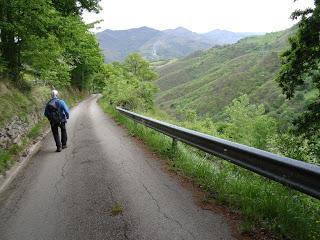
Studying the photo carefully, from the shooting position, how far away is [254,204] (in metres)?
5.22

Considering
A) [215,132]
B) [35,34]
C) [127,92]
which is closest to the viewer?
[35,34]

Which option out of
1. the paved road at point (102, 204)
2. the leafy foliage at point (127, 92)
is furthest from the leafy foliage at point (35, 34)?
the paved road at point (102, 204)

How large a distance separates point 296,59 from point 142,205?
37.3ft

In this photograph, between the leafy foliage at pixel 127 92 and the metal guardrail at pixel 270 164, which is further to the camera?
the leafy foliage at pixel 127 92

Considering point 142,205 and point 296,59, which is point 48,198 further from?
point 296,59

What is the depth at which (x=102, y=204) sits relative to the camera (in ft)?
19.3

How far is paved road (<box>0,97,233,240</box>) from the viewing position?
478cm

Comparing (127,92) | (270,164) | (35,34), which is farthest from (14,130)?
(127,92)

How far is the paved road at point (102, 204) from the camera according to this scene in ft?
15.7

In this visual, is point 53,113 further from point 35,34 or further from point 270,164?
point 270,164

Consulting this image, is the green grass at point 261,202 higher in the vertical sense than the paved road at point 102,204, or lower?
lower

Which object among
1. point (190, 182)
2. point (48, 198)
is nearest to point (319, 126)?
point (190, 182)

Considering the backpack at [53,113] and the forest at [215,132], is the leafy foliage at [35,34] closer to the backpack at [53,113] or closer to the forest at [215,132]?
the forest at [215,132]

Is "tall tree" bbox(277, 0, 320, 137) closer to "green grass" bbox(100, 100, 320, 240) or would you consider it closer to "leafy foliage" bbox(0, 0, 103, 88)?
"green grass" bbox(100, 100, 320, 240)
